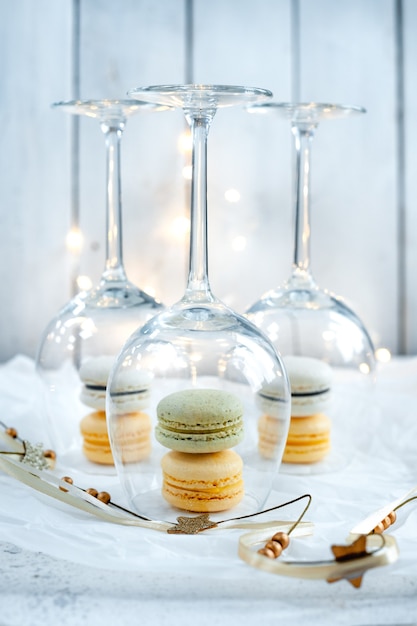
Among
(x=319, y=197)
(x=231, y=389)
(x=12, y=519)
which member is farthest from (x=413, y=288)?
(x=12, y=519)

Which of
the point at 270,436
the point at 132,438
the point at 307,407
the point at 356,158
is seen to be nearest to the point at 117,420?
the point at 132,438

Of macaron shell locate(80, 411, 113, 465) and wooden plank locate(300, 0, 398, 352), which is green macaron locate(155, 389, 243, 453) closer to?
macaron shell locate(80, 411, 113, 465)

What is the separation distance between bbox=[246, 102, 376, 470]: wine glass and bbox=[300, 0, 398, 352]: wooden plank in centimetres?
54

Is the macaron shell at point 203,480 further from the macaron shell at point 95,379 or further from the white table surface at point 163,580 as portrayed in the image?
the macaron shell at point 95,379

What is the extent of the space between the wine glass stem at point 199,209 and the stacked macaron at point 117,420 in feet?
0.41

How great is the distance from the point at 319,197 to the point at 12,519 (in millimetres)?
1012

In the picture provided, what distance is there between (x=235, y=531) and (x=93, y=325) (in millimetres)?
378

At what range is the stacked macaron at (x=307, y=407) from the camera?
1.18 meters

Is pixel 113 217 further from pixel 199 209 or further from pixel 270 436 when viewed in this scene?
pixel 270 436

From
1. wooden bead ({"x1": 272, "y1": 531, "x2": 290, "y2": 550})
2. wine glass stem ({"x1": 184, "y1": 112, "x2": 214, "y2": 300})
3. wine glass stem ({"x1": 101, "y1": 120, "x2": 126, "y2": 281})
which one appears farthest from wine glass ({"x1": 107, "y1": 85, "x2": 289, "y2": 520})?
wine glass stem ({"x1": 101, "y1": 120, "x2": 126, "y2": 281})

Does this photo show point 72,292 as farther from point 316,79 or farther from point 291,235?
point 316,79

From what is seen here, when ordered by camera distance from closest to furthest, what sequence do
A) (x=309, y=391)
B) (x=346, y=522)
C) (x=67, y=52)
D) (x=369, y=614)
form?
1. (x=369, y=614)
2. (x=346, y=522)
3. (x=309, y=391)
4. (x=67, y=52)

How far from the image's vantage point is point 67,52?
5.50ft

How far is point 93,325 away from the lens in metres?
1.19
